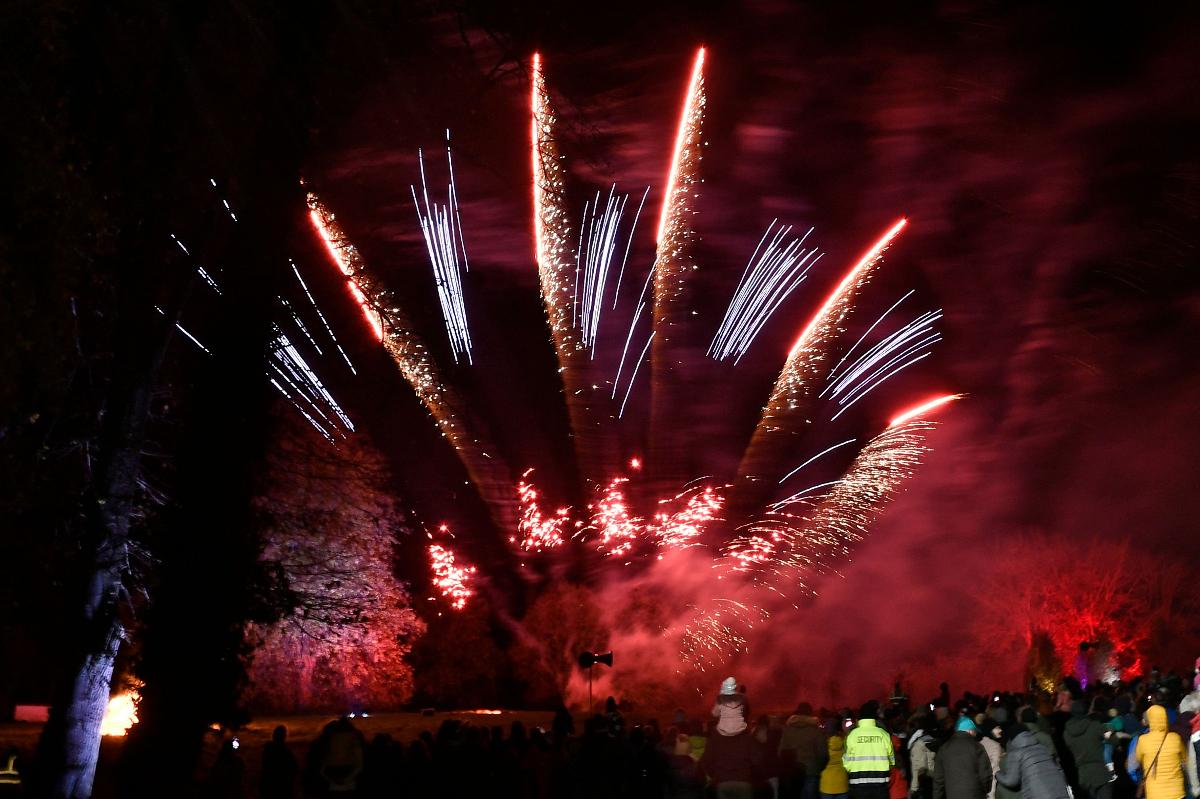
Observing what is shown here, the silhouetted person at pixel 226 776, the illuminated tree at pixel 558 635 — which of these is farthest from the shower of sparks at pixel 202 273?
the illuminated tree at pixel 558 635

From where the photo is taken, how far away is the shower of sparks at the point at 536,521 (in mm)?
35469

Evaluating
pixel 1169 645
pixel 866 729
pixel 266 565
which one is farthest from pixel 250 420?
pixel 1169 645

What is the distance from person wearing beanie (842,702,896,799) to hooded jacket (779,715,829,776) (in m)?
1.74

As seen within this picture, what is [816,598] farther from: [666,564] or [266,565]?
[266,565]

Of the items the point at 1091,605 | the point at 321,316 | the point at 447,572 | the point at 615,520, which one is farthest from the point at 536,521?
the point at 1091,605

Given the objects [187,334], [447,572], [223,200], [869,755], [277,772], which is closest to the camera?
[869,755]

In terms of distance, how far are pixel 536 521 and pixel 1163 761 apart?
2567 centimetres

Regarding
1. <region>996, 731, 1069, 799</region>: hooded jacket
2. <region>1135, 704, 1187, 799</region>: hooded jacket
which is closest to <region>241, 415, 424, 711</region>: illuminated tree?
<region>996, 731, 1069, 799</region>: hooded jacket

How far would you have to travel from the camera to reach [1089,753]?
13867mm

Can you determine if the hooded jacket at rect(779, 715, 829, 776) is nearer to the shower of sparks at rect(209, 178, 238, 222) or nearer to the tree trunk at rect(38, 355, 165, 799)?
the tree trunk at rect(38, 355, 165, 799)

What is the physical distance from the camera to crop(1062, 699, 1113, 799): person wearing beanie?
45.3 ft

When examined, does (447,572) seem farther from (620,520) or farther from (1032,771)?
(1032,771)

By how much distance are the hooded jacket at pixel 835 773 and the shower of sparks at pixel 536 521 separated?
847 inches

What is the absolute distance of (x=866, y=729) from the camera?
12.4 meters
